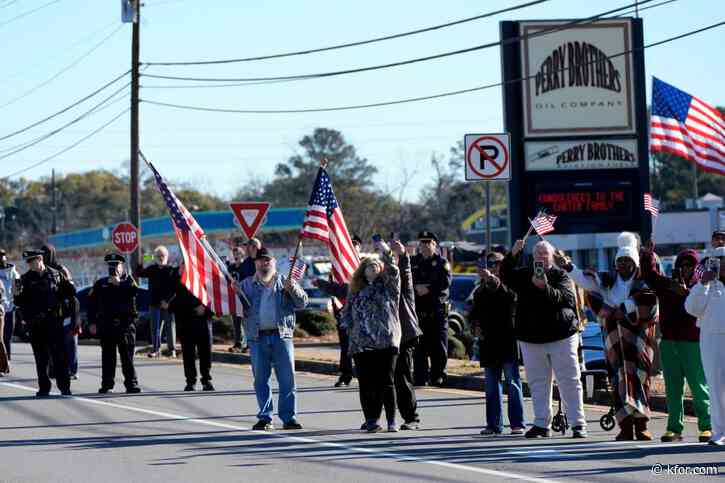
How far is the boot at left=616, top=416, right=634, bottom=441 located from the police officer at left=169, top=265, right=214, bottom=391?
7.26 metres

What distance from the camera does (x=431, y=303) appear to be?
17.8 meters

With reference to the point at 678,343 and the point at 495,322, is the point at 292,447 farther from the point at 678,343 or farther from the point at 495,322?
the point at 678,343

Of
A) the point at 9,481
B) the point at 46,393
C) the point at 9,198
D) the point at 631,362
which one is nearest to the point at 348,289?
the point at 631,362

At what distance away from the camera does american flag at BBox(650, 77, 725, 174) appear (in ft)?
68.4

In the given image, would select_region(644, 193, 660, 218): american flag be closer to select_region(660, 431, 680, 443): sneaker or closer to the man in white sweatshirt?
the man in white sweatshirt

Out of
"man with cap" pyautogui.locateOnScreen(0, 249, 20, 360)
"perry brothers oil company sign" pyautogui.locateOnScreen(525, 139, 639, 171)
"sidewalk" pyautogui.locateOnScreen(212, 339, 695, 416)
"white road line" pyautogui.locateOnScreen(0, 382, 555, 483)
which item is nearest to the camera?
"white road line" pyautogui.locateOnScreen(0, 382, 555, 483)

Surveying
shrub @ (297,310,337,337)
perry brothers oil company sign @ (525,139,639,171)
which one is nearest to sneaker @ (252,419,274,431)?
perry brothers oil company sign @ (525,139,639,171)

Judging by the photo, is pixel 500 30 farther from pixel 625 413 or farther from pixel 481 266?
pixel 625 413

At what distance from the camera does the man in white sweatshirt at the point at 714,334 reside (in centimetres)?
1158

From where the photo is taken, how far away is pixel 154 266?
64.3 ft

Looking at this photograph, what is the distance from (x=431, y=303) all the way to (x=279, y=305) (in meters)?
4.41

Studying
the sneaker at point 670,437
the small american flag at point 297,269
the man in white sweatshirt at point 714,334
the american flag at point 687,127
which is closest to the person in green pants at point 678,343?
the sneaker at point 670,437

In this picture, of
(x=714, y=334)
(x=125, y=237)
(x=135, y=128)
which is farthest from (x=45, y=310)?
(x=135, y=128)

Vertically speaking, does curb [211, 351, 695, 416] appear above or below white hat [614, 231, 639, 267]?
below
